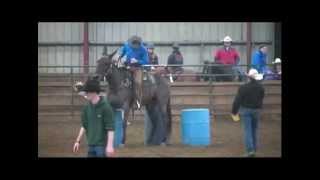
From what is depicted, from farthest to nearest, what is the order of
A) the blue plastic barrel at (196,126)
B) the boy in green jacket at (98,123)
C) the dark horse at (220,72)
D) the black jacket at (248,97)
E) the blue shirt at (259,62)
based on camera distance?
the dark horse at (220,72) → the blue shirt at (259,62) → the blue plastic barrel at (196,126) → the black jacket at (248,97) → the boy in green jacket at (98,123)

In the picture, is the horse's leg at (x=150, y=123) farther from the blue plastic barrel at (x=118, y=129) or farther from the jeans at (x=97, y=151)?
the jeans at (x=97, y=151)

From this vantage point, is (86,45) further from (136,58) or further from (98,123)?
(98,123)

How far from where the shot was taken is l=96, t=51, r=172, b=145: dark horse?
13.8 meters

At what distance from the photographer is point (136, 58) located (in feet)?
46.7

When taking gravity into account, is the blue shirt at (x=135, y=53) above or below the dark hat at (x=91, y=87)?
above

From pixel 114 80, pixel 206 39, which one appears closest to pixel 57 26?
pixel 206 39

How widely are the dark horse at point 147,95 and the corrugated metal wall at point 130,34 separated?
9.16 meters

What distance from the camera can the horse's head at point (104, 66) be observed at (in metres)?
13.6

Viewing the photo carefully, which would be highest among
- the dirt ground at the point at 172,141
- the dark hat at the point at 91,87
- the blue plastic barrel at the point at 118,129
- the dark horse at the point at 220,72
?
the dark horse at the point at 220,72

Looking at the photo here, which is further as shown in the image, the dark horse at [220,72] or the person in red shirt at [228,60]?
the dark horse at [220,72]

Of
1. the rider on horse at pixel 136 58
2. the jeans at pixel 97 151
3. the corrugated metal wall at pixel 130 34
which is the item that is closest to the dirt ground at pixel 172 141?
the rider on horse at pixel 136 58

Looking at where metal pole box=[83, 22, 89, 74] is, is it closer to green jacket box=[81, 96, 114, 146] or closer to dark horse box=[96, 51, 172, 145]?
dark horse box=[96, 51, 172, 145]

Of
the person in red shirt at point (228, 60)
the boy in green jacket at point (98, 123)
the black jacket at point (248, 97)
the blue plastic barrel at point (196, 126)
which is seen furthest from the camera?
the person in red shirt at point (228, 60)

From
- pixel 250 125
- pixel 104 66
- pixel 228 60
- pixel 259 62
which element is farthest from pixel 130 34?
pixel 250 125
